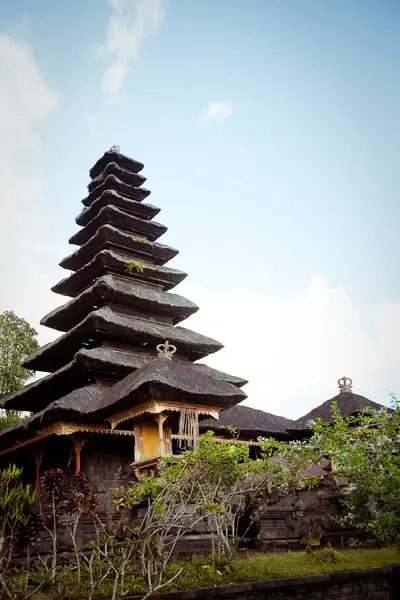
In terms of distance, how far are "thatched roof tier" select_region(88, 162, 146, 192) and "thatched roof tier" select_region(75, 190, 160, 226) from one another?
146 cm

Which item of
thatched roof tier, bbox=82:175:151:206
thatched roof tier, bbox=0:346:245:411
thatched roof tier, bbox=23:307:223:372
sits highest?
thatched roof tier, bbox=82:175:151:206

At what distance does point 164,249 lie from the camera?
24031 millimetres

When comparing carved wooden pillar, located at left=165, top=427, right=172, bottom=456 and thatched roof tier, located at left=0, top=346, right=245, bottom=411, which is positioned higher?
thatched roof tier, located at left=0, top=346, right=245, bottom=411

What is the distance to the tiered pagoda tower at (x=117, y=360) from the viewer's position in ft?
48.1

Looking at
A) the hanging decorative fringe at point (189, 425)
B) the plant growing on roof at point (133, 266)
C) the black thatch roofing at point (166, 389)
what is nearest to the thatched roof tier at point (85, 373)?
the black thatch roofing at point (166, 389)

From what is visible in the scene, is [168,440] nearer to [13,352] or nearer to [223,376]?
[223,376]

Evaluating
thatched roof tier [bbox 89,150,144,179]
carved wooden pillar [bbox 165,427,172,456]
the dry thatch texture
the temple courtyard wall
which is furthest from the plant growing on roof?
carved wooden pillar [bbox 165,427,172,456]

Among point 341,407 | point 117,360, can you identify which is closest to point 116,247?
point 117,360

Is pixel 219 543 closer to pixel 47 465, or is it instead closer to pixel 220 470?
pixel 220 470

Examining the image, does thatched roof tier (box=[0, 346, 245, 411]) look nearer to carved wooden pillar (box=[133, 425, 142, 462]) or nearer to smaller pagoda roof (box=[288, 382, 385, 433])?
carved wooden pillar (box=[133, 425, 142, 462])

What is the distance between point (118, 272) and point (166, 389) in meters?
9.12

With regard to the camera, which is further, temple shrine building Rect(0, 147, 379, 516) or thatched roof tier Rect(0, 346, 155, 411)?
thatched roof tier Rect(0, 346, 155, 411)

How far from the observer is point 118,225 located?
24.2m

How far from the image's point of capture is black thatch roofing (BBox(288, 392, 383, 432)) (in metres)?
17.8
